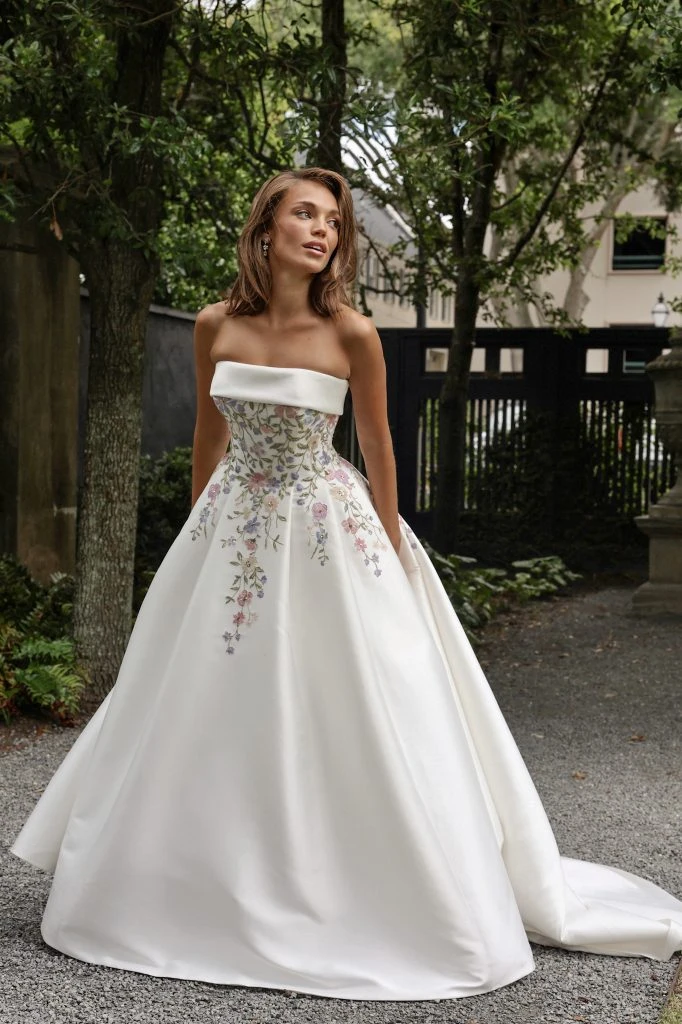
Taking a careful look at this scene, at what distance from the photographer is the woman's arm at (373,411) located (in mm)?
3150

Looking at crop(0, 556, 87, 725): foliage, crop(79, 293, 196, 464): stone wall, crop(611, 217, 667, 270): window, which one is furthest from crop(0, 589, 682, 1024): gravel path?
crop(611, 217, 667, 270): window

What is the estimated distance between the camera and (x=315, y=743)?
3.00 metres

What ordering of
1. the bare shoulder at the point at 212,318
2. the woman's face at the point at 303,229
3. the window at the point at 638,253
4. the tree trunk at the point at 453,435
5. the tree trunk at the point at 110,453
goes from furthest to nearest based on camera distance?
the window at the point at 638,253 < the tree trunk at the point at 453,435 < the tree trunk at the point at 110,453 < the bare shoulder at the point at 212,318 < the woman's face at the point at 303,229

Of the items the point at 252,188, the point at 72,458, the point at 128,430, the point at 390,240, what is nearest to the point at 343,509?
the point at 128,430

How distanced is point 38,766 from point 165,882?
7.55ft

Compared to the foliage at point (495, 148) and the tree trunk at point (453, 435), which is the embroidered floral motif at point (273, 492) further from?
the tree trunk at point (453, 435)

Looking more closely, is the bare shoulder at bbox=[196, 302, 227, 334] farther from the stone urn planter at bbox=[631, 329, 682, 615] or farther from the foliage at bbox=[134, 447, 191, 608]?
the stone urn planter at bbox=[631, 329, 682, 615]

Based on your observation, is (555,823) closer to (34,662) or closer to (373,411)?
(373,411)

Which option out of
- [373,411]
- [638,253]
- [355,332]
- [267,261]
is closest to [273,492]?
[373,411]

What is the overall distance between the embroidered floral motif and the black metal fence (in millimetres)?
8616

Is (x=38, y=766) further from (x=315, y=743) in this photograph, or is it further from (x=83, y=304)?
(x=83, y=304)

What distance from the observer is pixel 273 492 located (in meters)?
3.16

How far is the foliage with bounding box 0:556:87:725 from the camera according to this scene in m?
5.66

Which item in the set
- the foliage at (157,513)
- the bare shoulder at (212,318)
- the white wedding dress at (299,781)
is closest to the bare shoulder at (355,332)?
the white wedding dress at (299,781)
